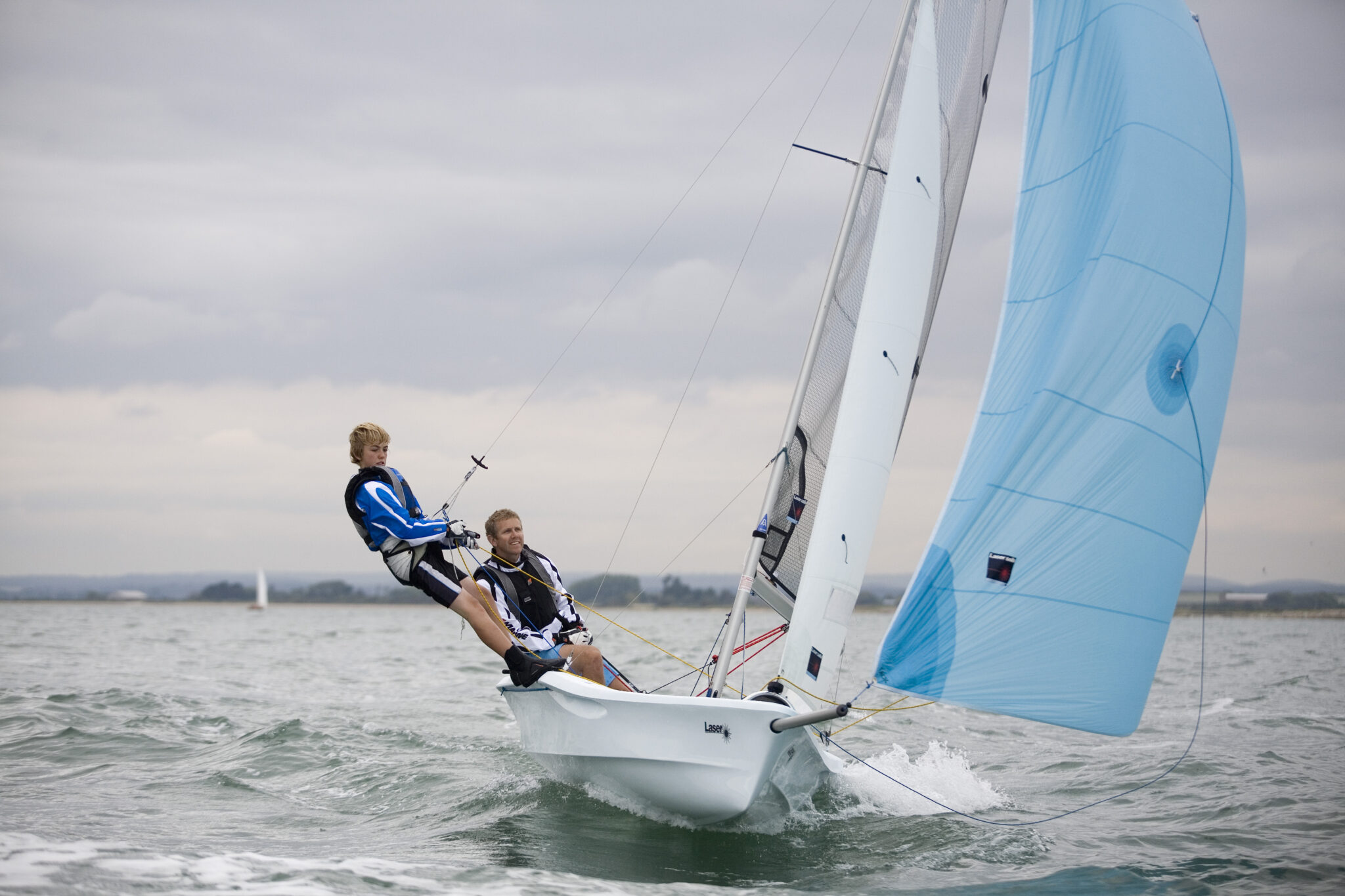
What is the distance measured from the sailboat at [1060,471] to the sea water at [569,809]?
0.42 m

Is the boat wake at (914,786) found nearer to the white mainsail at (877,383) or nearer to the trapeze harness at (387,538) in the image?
the white mainsail at (877,383)

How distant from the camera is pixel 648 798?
494cm

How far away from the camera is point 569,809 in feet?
18.0

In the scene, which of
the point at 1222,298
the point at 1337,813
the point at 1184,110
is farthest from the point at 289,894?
the point at 1337,813

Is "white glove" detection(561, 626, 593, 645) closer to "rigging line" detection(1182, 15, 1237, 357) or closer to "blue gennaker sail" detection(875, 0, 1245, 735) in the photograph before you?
"blue gennaker sail" detection(875, 0, 1245, 735)

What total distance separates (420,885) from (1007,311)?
3353 millimetres

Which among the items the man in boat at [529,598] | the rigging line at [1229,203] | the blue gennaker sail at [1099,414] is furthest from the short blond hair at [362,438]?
the rigging line at [1229,203]

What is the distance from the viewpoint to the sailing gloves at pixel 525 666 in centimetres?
541

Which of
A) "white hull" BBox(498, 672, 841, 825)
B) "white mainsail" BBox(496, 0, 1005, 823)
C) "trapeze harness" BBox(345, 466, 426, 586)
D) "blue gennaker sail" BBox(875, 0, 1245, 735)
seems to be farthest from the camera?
"trapeze harness" BBox(345, 466, 426, 586)

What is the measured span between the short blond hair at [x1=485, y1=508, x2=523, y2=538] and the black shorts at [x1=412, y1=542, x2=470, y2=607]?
0.47 metres

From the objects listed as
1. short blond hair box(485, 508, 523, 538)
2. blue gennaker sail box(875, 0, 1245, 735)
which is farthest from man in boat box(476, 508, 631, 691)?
blue gennaker sail box(875, 0, 1245, 735)

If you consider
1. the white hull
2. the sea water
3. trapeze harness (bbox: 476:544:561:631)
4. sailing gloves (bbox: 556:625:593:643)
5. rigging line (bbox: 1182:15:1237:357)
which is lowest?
the sea water

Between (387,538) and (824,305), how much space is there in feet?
8.48

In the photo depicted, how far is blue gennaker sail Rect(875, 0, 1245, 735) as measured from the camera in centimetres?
417
